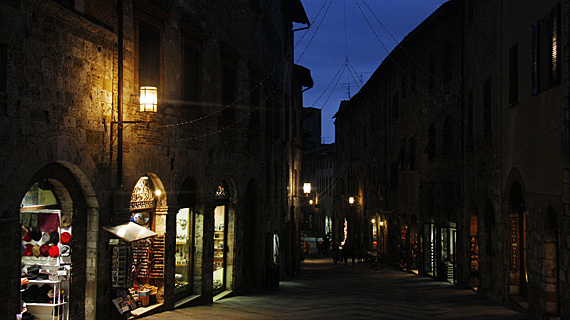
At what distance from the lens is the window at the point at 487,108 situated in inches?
631

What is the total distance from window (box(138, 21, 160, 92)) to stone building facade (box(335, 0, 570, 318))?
793 cm

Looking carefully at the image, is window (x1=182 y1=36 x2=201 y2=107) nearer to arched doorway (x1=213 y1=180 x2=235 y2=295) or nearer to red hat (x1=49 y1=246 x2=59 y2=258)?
arched doorway (x1=213 y1=180 x2=235 y2=295)

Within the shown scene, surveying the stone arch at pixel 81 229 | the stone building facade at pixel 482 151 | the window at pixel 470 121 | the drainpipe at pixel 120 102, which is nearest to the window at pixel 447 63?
the stone building facade at pixel 482 151

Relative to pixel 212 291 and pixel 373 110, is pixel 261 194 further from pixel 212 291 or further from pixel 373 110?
pixel 373 110

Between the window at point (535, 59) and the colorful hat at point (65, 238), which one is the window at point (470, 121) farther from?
the colorful hat at point (65, 238)

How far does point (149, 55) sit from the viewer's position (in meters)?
11.4

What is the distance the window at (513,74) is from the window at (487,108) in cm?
245

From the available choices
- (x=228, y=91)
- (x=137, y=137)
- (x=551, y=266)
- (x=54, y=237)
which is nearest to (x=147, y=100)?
(x=137, y=137)

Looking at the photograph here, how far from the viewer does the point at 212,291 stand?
14844mm

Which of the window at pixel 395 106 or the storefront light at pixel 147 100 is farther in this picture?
the window at pixel 395 106

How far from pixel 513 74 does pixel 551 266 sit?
4.76 metres

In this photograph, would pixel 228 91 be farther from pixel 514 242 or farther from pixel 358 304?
pixel 514 242

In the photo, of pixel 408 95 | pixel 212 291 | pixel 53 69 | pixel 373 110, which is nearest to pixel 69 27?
pixel 53 69

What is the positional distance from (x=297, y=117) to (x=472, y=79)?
632 inches
